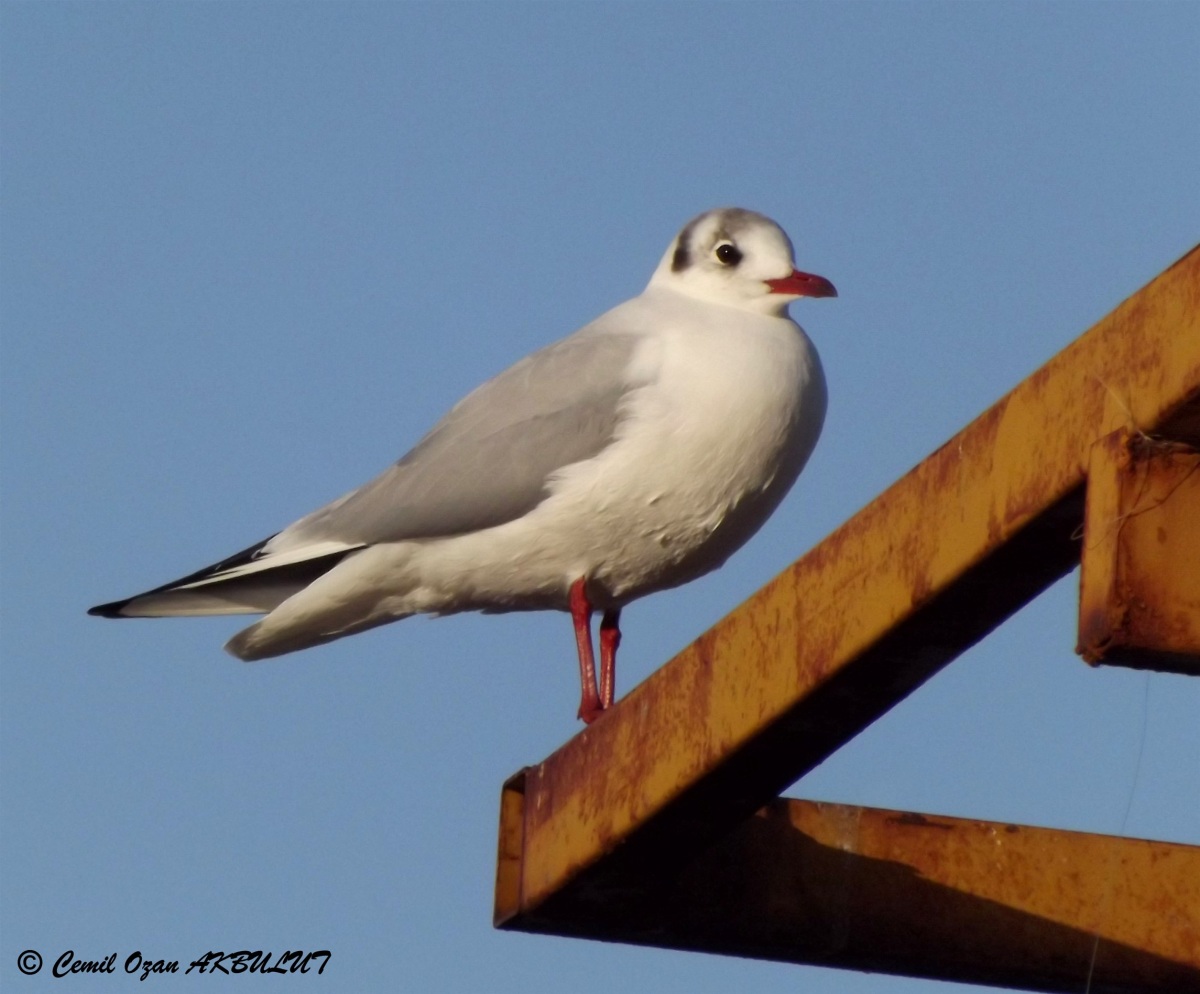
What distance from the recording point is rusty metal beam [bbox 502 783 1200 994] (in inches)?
171

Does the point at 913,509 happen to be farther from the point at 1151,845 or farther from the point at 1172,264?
the point at 1151,845

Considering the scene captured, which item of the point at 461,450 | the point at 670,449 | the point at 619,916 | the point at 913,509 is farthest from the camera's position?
the point at 461,450

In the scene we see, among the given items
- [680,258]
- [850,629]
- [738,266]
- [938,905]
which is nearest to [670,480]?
[738,266]

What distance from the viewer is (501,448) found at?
255 inches

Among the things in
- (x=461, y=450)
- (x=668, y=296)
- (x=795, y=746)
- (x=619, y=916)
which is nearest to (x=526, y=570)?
(x=461, y=450)

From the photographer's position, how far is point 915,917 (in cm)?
441

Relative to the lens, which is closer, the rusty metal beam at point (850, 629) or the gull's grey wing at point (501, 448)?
the rusty metal beam at point (850, 629)

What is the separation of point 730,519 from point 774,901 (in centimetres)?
184

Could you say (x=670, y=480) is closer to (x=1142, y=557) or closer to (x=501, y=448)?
(x=501, y=448)

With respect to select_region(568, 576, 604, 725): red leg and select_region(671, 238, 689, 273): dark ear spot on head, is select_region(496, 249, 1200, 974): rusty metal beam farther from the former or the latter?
select_region(671, 238, 689, 273): dark ear spot on head

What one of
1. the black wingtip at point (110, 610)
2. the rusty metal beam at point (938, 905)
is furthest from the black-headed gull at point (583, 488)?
the rusty metal beam at point (938, 905)

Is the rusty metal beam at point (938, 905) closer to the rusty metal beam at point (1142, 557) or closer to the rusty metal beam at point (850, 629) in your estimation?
the rusty metal beam at point (850, 629)

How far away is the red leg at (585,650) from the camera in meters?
6.36

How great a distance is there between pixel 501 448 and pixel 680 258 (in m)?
1.17
